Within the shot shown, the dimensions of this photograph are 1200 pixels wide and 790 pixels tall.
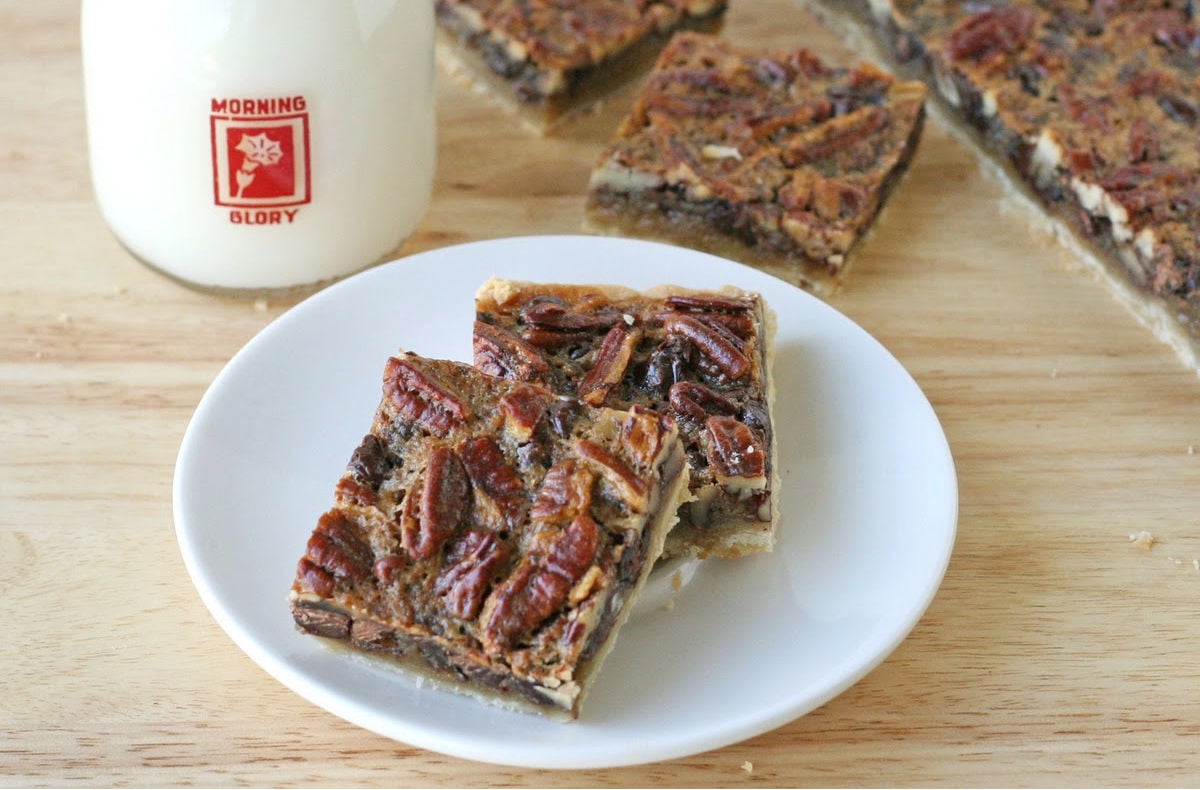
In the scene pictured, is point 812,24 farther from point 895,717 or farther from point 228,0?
point 895,717

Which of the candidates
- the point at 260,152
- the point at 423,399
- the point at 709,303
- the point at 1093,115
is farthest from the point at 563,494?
the point at 1093,115

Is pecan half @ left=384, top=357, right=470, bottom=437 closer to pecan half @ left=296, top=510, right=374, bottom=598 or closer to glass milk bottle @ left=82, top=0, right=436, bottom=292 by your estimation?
pecan half @ left=296, top=510, right=374, bottom=598

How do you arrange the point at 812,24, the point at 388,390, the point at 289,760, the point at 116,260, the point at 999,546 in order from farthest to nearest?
the point at 812,24
the point at 116,260
the point at 999,546
the point at 388,390
the point at 289,760

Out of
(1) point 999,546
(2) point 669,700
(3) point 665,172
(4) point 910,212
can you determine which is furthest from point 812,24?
(2) point 669,700

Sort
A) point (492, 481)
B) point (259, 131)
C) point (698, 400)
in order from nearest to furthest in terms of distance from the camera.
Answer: point (492, 481)
point (698, 400)
point (259, 131)

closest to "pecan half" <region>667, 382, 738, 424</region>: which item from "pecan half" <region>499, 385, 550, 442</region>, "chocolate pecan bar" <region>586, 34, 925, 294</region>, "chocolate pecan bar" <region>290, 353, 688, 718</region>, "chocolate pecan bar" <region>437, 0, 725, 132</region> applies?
"chocolate pecan bar" <region>290, 353, 688, 718</region>

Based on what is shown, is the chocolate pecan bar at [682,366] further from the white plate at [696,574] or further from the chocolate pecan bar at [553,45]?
the chocolate pecan bar at [553,45]

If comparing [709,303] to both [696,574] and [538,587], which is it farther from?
[538,587]
